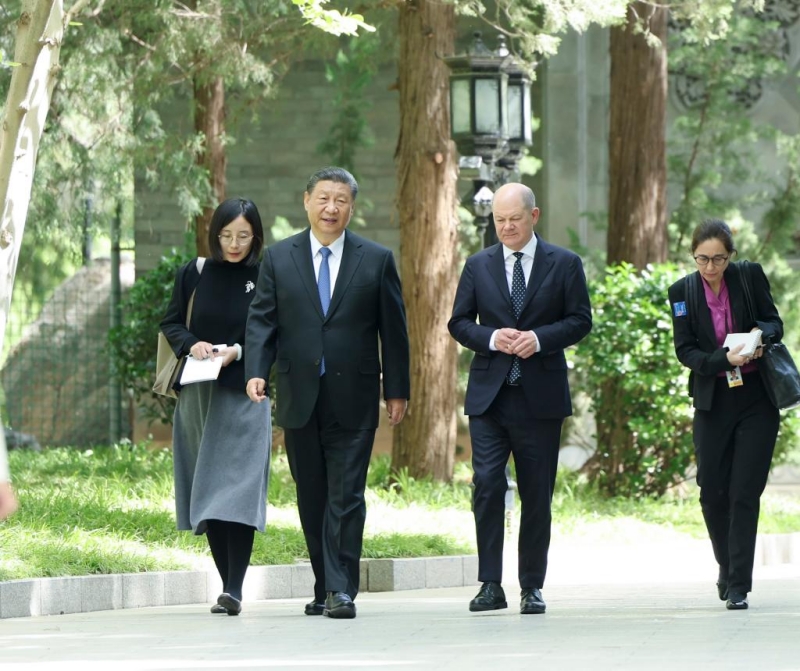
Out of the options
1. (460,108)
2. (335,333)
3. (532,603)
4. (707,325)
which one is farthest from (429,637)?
(460,108)

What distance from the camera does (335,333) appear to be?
26.1 feet

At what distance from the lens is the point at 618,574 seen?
11.6 metres

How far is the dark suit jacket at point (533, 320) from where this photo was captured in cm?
801

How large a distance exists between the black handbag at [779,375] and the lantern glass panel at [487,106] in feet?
17.6

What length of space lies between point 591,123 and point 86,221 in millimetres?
6350

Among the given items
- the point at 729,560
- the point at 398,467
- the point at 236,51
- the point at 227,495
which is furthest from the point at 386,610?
the point at 236,51

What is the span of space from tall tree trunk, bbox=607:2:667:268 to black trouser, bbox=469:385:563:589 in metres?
8.94

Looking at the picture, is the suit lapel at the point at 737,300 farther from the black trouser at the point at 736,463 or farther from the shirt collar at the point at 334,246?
the shirt collar at the point at 334,246

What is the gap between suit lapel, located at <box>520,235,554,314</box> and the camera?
8.14m

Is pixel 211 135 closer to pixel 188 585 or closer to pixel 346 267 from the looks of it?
pixel 188 585

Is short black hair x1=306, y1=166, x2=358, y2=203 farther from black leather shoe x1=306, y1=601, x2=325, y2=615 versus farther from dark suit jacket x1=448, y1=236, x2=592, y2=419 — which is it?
black leather shoe x1=306, y1=601, x2=325, y2=615

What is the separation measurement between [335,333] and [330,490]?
0.73m

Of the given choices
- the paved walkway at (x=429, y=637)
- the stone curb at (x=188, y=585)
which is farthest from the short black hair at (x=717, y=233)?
the stone curb at (x=188, y=585)

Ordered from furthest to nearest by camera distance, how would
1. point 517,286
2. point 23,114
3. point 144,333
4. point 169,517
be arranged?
1. point 144,333
2. point 169,517
3. point 23,114
4. point 517,286
